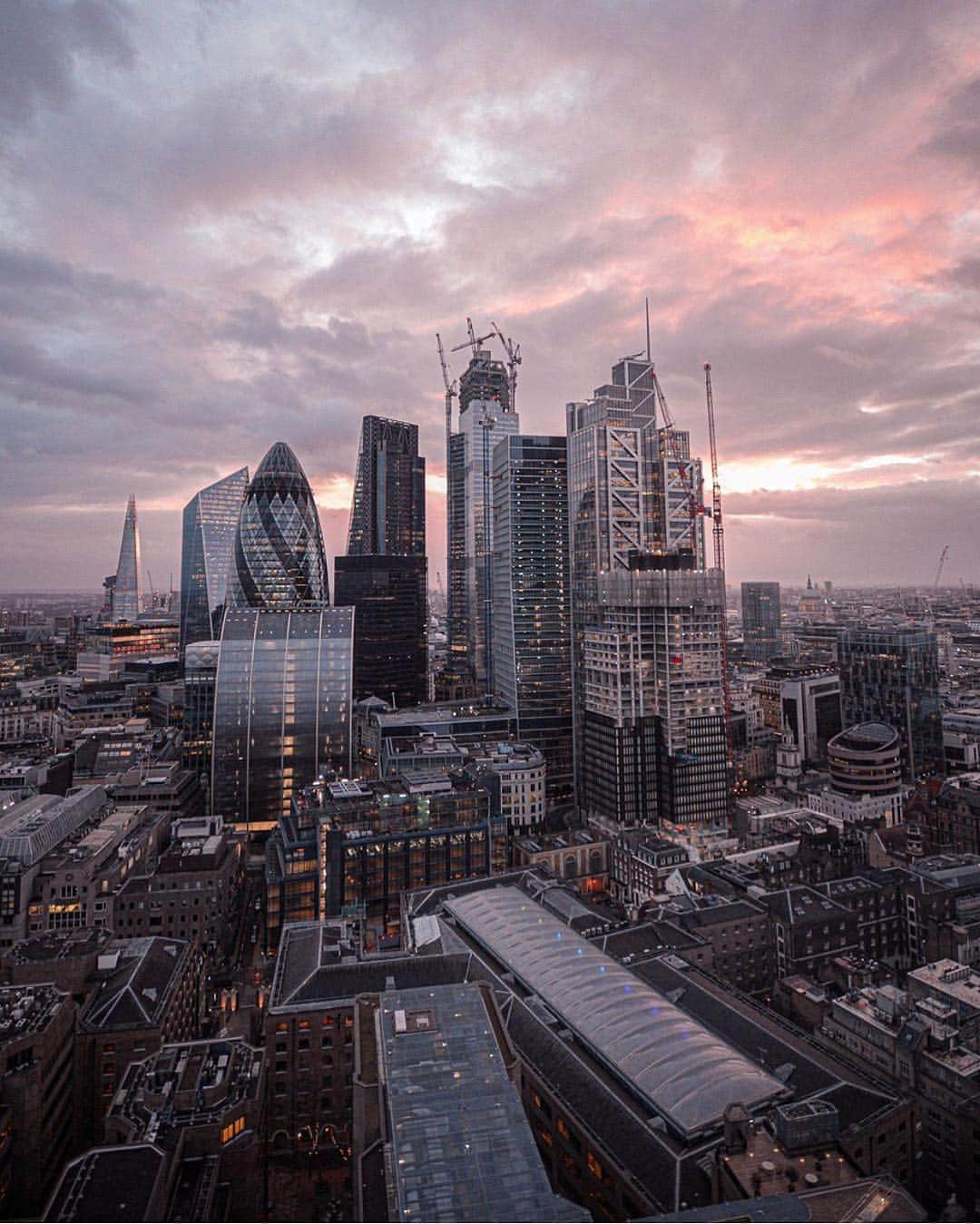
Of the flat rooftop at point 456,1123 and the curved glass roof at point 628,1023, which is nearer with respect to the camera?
the flat rooftop at point 456,1123

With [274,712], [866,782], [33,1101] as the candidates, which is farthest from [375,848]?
[866,782]

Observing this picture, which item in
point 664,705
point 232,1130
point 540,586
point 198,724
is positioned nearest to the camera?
point 232,1130

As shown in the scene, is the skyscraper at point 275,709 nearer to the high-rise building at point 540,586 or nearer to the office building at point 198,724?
the office building at point 198,724

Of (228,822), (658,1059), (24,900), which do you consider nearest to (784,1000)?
(658,1059)

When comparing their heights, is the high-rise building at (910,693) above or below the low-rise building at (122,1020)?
above

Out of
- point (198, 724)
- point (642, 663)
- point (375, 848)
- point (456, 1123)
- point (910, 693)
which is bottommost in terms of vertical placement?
point (375, 848)

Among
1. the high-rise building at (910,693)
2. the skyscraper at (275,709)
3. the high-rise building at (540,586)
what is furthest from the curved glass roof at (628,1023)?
the high-rise building at (910,693)

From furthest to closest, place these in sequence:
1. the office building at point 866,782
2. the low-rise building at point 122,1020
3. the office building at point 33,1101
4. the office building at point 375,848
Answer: the office building at point 866,782
the office building at point 375,848
the low-rise building at point 122,1020
the office building at point 33,1101

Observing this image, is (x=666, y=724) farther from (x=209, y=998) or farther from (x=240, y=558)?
(x=240, y=558)

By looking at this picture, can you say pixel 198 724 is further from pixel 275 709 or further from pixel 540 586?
pixel 540 586
